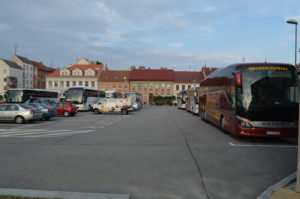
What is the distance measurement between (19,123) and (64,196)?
17110 mm

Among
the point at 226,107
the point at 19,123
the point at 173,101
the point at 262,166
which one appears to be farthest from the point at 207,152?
the point at 173,101

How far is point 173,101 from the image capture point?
78.4m

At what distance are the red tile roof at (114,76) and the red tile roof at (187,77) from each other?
15.7 metres

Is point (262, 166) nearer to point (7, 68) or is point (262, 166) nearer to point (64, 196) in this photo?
point (64, 196)

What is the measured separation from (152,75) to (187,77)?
11079mm

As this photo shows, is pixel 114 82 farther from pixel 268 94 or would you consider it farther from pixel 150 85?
pixel 268 94

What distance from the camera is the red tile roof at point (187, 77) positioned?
84.4 m

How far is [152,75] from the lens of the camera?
3381 inches

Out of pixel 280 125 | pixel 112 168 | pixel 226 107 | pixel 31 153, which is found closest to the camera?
pixel 112 168

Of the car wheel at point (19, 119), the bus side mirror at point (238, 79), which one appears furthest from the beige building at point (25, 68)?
the bus side mirror at point (238, 79)

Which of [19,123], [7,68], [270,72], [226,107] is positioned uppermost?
[7,68]

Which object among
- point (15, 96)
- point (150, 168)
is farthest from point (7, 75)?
point (150, 168)

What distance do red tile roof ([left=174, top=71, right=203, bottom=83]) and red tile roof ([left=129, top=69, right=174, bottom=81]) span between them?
168cm

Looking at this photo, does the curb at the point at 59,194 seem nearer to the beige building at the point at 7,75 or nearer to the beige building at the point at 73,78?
the beige building at the point at 73,78
